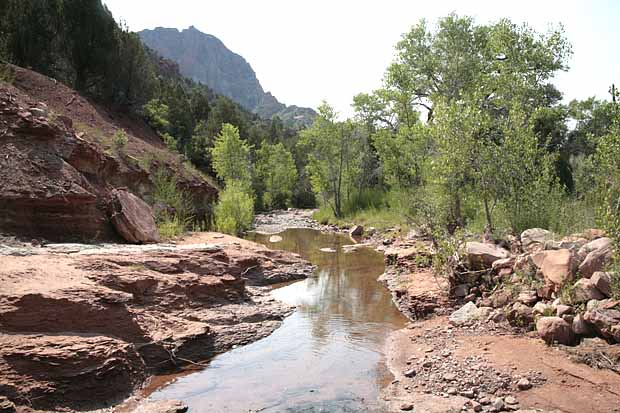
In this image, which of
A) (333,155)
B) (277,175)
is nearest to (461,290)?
(333,155)

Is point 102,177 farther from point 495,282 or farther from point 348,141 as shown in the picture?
point 348,141

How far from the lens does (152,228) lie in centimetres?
1456

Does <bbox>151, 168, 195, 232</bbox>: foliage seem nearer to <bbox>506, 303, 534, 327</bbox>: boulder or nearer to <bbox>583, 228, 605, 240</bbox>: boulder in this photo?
<bbox>506, 303, 534, 327</bbox>: boulder

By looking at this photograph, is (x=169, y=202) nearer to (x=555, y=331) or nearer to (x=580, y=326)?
(x=555, y=331)

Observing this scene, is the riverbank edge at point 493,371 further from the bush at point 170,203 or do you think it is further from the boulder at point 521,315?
the bush at point 170,203

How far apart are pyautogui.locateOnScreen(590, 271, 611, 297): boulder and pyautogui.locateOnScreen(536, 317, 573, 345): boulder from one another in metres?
0.87

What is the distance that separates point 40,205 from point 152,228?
3.39m

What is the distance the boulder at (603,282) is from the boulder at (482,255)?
2.96 metres

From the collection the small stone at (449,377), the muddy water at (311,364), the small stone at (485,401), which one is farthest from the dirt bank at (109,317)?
the small stone at (485,401)

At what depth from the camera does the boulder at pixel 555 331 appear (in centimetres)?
732

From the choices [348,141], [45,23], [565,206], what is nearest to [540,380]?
[565,206]

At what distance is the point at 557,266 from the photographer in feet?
28.0

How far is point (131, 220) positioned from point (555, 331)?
37.2 feet

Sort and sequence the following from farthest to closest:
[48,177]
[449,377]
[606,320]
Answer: [48,177], [449,377], [606,320]
